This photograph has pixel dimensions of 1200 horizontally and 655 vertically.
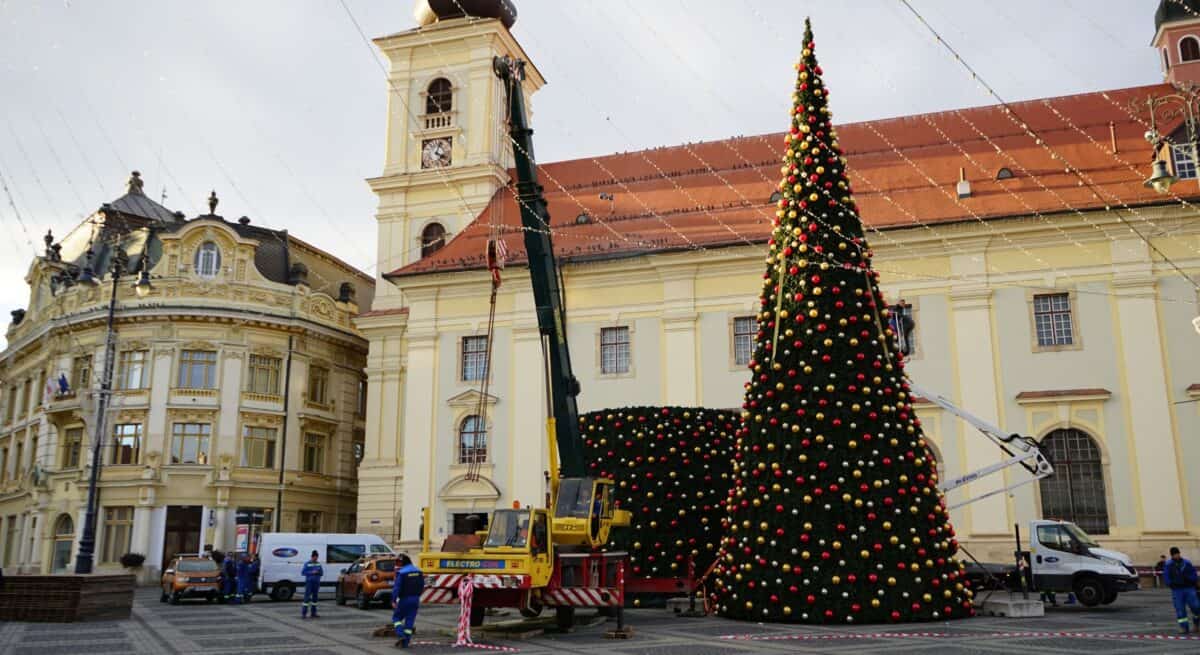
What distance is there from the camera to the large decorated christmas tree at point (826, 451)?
14883mm

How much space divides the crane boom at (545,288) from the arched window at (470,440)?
13.4 metres

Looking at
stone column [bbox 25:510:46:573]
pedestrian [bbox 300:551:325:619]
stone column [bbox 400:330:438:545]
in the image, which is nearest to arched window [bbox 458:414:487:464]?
stone column [bbox 400:330:438:545]

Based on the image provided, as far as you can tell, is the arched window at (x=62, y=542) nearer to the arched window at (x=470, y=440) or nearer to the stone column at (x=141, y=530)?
the stone column at (x=141, y=530)

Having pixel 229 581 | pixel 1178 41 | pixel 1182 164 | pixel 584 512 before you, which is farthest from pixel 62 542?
pixel 1178 41

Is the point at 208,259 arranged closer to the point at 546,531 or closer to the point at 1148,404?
the point at 546,531

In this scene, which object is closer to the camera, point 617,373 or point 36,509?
point 617,373

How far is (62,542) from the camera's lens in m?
40.7

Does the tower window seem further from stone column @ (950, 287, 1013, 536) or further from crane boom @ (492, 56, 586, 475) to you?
crane boom @ (492, 56, 586, 475)

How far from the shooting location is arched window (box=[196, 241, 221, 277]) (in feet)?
136

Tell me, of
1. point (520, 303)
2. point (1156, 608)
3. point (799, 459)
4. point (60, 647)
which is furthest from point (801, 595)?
point (520, 303)

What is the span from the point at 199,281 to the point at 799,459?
3257cm

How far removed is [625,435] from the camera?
20.2m

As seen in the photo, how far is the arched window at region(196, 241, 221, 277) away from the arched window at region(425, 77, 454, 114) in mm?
11306

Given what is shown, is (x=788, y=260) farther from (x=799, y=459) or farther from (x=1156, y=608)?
(x=1156, y=608)
